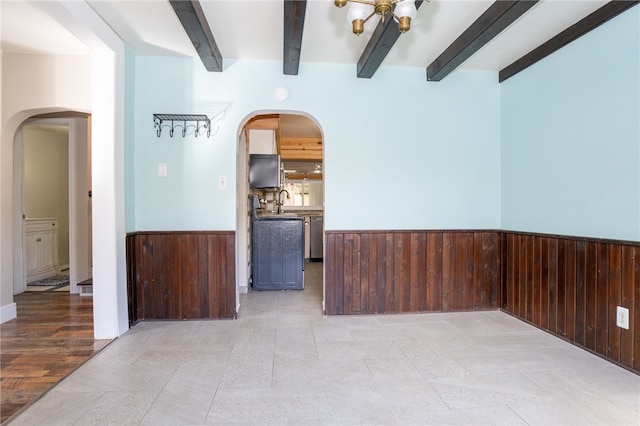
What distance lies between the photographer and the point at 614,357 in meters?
2.14

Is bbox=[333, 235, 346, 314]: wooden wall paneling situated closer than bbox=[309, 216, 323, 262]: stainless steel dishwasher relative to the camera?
Yes

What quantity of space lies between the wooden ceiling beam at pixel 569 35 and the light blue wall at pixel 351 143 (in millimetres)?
277

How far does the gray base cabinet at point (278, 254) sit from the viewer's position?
13.5 ft

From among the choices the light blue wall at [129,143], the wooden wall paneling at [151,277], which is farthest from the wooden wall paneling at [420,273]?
the light blue wall at [129,143]

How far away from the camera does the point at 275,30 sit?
250cm

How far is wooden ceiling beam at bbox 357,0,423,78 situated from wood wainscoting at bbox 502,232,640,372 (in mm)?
2101

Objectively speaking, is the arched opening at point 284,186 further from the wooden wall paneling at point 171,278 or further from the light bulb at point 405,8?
the light bulb at point 405,8

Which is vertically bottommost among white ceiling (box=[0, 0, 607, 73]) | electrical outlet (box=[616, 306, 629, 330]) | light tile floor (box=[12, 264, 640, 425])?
light tile floor (box=[12, 264, 640, 425])

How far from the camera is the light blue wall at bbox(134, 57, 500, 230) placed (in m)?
2.95

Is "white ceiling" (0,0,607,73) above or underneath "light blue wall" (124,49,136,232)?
above

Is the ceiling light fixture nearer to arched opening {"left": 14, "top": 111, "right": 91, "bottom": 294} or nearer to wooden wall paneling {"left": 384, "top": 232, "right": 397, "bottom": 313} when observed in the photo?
wooden wall paneling {"left": 384, "top": 232, "right": 397, "bottom": 313}

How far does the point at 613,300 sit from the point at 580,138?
1.21m

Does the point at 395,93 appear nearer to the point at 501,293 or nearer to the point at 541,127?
the point at 541,127

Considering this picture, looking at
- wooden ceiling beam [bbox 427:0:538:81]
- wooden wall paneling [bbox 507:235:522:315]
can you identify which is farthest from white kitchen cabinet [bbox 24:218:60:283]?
wooden wall paneling [bbox 507:235:522:315]
